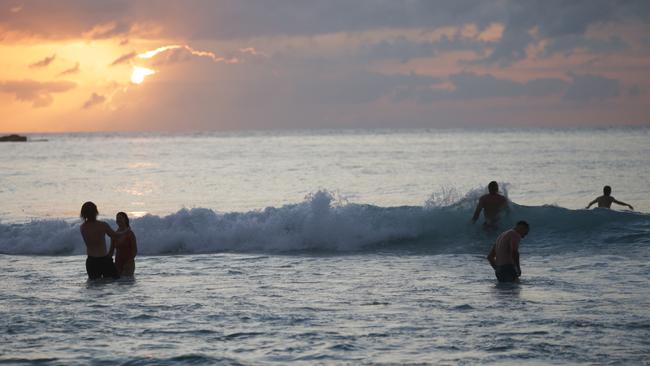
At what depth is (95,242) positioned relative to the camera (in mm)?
13977

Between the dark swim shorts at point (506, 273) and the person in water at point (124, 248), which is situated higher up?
the person in water at point (124, 248)

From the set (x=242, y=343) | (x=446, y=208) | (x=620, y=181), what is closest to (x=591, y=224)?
(x=446, y=208)

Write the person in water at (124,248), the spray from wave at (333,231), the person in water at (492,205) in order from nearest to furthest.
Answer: the person in water at (124,248), the person in water at (492,205), the spray from wave at (333,231)

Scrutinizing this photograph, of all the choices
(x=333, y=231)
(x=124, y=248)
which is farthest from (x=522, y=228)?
(x=333, y=231)

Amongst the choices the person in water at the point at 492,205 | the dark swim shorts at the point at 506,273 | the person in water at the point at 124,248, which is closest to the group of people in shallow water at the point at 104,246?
the person in water at the point at 124,248

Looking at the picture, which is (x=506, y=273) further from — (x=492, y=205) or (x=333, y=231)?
(x=333, y=231)

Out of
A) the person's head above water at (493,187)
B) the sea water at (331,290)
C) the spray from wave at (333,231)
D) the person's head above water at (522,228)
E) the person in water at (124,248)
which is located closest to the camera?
the sea water at (331,290)

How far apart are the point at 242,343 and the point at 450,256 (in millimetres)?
9212

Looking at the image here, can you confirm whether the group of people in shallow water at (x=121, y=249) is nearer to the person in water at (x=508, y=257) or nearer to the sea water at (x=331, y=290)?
the person in water at (x=508, y=257)

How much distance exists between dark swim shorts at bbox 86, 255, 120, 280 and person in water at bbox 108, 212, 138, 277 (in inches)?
9.4

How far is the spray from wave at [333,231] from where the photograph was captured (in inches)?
774

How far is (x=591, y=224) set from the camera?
20469 millimetres

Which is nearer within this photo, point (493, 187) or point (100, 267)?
point (100, 267)

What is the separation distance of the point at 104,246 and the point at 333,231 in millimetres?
7428
